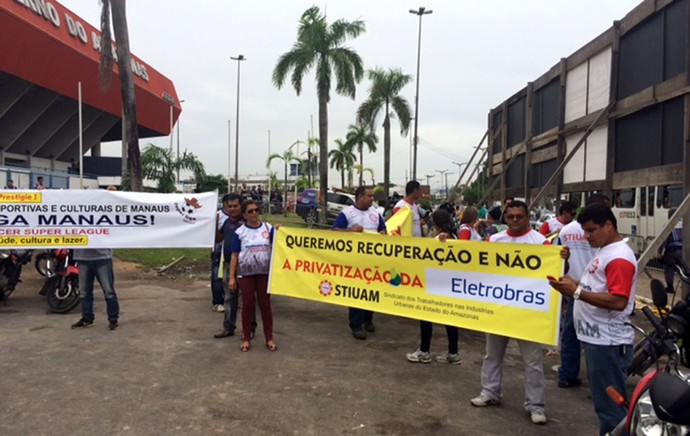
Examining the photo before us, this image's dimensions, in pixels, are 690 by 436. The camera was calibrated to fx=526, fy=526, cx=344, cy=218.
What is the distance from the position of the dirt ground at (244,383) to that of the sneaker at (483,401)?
68 mm

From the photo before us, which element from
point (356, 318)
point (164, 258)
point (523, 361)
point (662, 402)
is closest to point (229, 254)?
point (356, 318)

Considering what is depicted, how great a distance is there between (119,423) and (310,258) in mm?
3019

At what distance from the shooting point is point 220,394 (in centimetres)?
476

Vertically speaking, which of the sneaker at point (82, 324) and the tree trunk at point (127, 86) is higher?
the tree trunk at point (127, 86)

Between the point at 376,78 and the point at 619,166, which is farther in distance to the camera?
the point at 376,78

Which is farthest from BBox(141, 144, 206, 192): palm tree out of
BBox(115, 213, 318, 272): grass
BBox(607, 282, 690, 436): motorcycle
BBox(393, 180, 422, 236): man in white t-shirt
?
BBox(607, 282, 690, 436): motorcycle

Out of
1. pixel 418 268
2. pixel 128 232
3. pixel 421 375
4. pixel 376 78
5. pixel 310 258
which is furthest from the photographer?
pixel 376 78

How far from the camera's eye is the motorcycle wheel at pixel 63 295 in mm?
7629

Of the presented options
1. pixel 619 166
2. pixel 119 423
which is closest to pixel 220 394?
pixel 119 423

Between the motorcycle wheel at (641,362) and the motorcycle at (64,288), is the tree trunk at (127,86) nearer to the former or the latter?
the motorcycle at (64,288)

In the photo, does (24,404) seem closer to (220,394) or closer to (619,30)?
(220,394)

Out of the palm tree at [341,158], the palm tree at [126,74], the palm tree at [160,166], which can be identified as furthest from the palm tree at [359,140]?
the palm tree at [126,74]

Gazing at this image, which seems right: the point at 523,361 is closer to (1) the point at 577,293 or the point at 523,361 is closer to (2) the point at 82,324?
(1) the point at 577,293

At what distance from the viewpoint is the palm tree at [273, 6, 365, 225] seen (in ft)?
89.3
